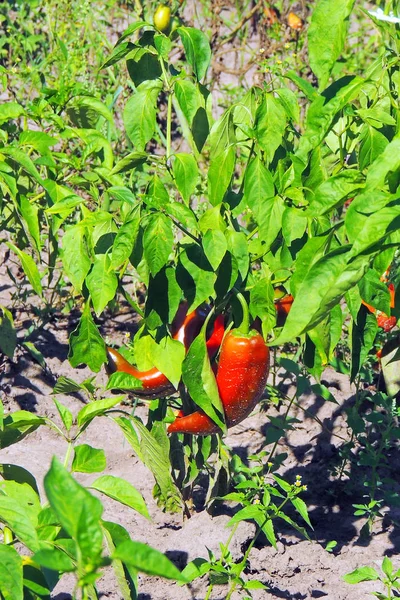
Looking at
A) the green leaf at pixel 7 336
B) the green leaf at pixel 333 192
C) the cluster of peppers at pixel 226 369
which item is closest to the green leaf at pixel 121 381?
the cluster of peppers at pixel 226 369

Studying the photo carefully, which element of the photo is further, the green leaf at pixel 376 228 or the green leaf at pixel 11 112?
the green leaf at pixel 11 112

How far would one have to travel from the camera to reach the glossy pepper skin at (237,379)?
6.06 feet

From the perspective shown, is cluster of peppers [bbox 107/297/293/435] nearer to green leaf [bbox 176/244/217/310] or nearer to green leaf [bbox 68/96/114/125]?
green leaf [bbox 176/244/217/310]

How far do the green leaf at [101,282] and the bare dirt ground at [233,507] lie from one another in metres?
0.47

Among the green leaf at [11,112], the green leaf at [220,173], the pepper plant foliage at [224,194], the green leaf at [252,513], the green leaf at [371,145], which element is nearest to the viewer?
the pepper plant foliage at [224,194]

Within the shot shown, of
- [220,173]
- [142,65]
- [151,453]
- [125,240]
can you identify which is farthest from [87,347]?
[142,65]

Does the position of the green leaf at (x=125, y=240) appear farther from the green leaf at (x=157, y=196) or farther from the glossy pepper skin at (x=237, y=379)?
the glossy pepper skin at (x=237, y=379)

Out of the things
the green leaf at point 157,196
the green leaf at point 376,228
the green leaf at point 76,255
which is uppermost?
the green leaf at point 376,228

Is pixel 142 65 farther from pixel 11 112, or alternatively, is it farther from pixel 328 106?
pixel 328 106

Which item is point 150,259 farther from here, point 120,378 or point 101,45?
point 101,45

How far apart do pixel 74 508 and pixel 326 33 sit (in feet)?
2.65

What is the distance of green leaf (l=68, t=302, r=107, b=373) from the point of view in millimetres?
1900

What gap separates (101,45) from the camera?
428 centimetres

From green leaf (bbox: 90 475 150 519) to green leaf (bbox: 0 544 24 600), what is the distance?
0.19 m
